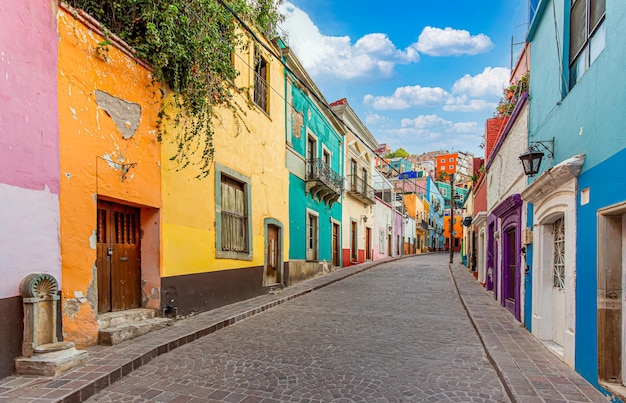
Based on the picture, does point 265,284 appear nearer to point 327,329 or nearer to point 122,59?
point 327,329

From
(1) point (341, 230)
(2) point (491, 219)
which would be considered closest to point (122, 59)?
(2) point (491, 219)

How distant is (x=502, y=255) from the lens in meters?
8.88

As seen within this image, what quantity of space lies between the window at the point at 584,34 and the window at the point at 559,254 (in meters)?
2.03

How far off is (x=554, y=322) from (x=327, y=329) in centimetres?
357

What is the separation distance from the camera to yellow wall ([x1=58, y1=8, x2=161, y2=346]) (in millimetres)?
4562

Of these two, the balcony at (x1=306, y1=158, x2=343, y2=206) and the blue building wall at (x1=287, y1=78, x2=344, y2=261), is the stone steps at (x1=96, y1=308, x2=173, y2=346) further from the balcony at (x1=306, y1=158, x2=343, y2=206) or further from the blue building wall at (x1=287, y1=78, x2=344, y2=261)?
the balcony at (x1=306, y1=158, x2=343, y2=206)

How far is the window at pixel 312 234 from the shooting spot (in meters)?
14.1

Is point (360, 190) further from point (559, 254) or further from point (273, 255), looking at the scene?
point (559, 254)

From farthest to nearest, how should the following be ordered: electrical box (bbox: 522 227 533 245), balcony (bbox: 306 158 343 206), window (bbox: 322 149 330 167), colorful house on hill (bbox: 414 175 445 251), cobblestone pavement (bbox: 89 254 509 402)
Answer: colorful house on hill (bbox: 414 175 445 251)
window (bbox: 322 149 330 167)
balcony (bbox: 306 158 343 206)
electrical box (bbox: 522 227 533 245)
cobblestone pavement (bbox: 89 254 509 402)

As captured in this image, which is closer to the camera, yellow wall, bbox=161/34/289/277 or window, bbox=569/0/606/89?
window, bbox=569/0/606/89

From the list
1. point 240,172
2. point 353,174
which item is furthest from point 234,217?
point 353,174

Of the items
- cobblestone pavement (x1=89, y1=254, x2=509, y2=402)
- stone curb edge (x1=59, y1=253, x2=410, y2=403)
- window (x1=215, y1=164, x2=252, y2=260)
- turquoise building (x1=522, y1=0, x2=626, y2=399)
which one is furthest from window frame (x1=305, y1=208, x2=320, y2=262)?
turquoise building (x1=522, y1=0, x2=626, y2=399)

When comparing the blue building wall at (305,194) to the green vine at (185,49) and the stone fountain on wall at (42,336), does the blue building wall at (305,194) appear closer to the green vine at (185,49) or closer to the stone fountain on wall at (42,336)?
the green vine at (185,49)

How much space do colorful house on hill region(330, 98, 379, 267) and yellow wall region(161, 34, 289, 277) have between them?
23.7ft
